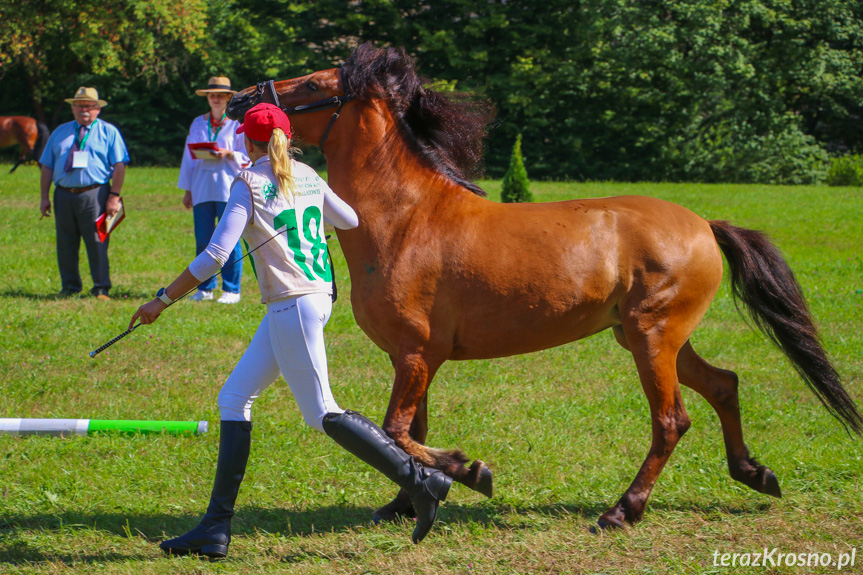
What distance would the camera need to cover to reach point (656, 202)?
4734 mm

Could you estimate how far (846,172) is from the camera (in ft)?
80.5

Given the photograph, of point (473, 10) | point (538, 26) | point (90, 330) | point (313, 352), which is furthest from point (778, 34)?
point (313, 352)

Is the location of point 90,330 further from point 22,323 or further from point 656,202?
point 656,202

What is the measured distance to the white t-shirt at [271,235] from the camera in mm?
3719

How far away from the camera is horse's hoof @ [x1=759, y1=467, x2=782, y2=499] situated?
456cm

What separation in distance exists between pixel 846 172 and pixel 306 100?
24.2 m

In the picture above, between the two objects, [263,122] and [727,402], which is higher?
[263,122]

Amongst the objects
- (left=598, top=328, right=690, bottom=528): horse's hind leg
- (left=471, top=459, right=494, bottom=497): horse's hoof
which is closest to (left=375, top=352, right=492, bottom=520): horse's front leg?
(left=471, top=459, right=494, bottom=497): horse's hoof

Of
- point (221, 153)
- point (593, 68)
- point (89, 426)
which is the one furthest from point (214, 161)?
point (593, 68)

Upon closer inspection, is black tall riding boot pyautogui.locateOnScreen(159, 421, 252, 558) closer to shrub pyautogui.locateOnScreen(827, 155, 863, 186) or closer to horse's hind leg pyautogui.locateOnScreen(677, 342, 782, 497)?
horse's hind leg pyautogui.locateOnScreen(677, 342, 782, 497)

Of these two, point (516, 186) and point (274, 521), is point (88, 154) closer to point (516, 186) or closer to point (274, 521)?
point (274, 521)

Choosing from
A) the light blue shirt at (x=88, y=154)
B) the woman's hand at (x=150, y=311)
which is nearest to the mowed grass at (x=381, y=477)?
the woman's hand at (x=150, y=311)

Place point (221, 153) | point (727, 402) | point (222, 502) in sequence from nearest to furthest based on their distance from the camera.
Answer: point (222, 502)
point (727, 402)
point (221, 153)

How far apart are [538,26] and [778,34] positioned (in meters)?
8.45
